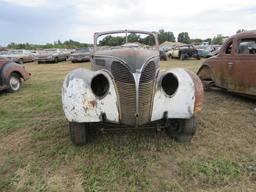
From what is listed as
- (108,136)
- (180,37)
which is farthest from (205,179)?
(180,37)

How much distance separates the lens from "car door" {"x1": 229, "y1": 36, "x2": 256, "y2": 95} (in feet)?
21.6

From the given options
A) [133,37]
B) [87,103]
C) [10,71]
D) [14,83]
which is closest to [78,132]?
[87,103]

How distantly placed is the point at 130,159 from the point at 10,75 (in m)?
6.96

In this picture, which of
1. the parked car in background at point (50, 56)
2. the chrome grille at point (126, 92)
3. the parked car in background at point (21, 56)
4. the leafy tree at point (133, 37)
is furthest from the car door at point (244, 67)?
the parked car in background at point (21, 56)

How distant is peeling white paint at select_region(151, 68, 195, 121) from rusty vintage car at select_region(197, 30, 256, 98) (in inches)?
117

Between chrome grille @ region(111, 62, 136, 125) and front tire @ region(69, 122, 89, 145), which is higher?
chrome grille @ region(111, 62, 136, 125)

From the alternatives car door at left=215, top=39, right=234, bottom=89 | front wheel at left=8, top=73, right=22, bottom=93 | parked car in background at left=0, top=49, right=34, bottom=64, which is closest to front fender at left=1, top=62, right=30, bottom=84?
front wheel at left=8, top=73, right=22, bottom=93

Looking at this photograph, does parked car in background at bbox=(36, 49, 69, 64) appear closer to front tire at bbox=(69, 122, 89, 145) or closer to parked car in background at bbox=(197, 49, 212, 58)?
parked car in background at bbox=(197, 49, 212, 58)

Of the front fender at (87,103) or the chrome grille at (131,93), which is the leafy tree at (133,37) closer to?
the chrome grille at (131,93)

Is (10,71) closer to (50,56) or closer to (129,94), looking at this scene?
(129,94)

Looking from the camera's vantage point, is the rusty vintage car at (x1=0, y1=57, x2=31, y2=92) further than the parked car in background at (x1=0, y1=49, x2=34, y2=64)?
No

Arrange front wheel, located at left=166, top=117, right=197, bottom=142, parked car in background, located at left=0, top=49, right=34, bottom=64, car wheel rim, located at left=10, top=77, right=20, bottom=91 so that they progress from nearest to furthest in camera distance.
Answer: front wheel, located at left=166, top=117, right=197, bottom=142, car wheel rim, located at left=10, top=77, right=20, bottom=91, parked car in background, located at left=0, top=49, right=34, bottom=64

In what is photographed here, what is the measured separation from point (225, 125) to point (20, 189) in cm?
366

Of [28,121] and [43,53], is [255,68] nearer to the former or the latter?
[28,121]
